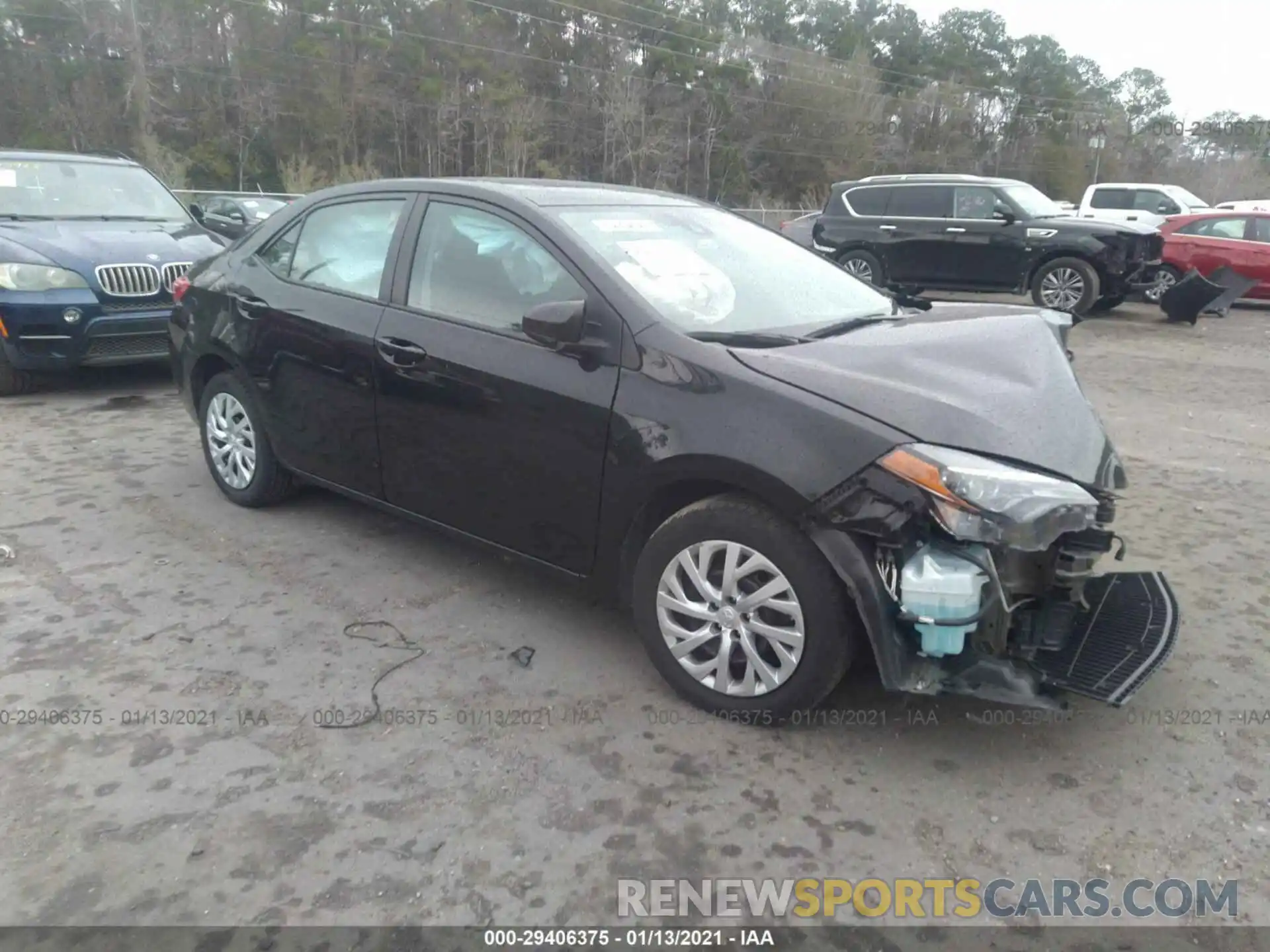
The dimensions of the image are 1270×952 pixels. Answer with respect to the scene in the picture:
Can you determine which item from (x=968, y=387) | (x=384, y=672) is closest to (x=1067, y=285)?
(x=968, y=387)

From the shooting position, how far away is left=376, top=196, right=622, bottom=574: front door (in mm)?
3268

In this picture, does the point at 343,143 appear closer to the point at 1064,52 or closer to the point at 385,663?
the point at 385,663

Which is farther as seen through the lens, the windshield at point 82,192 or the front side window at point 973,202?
the front side window at point 973,202

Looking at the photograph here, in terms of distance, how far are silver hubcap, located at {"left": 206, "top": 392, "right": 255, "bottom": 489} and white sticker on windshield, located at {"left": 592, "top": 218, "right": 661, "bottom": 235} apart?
2.16 metres

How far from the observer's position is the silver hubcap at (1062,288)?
501 inches

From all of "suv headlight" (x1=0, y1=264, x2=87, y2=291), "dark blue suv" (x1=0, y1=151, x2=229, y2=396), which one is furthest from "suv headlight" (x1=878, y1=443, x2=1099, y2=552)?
"suv headlight" (x1=0, y1=264, x2=87, y2=291)

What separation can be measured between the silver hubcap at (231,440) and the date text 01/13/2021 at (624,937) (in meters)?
3.17

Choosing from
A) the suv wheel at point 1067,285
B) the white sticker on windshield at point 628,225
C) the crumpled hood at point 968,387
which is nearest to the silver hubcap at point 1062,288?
the suv wheel at point 1067,285

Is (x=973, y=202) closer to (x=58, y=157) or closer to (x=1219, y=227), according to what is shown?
(x=1219, y=227)

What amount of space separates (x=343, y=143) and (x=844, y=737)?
4151cm

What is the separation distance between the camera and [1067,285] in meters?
12.8

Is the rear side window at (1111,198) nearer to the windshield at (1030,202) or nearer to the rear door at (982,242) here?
the windshield at (1030,202)

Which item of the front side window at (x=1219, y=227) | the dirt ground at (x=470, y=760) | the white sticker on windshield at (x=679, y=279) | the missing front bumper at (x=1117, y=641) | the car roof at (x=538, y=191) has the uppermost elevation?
the front side window at (x=1219, y=227)

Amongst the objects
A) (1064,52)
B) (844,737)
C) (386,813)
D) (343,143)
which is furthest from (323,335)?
(1064,52)
